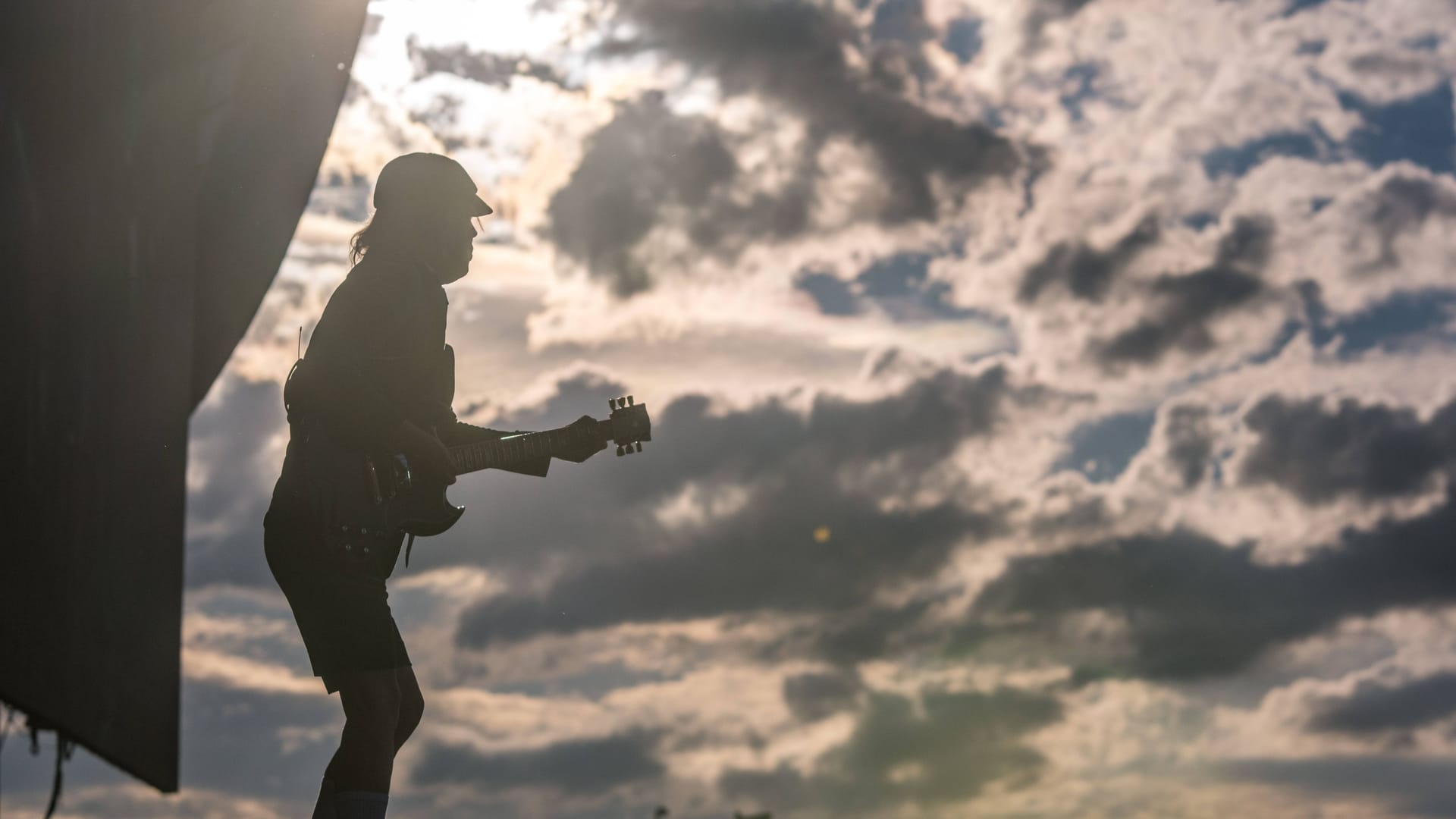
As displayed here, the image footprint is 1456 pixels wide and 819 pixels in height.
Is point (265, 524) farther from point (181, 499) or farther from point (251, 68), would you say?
point (251, 68)

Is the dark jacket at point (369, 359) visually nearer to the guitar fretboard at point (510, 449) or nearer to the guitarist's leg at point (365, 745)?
the guitar fretboard at point (510, 449)

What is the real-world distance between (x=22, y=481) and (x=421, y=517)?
14.0ft

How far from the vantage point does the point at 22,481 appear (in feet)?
27.4

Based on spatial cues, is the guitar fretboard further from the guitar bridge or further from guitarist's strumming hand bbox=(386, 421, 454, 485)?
the guitar bridge

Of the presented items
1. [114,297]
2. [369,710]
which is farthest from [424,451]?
[114,297]

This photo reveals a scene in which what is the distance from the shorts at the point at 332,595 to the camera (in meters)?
4.96

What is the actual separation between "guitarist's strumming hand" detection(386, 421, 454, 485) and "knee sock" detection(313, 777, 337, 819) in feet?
3.72

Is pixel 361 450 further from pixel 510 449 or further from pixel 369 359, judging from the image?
pixel 510 449

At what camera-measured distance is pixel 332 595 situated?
5.04m

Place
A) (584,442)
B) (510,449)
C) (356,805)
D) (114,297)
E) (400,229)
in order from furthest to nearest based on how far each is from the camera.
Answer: (114,297) → (584,442) → (510,449) → (400,229) → (356,805)

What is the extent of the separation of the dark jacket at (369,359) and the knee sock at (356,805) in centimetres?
114

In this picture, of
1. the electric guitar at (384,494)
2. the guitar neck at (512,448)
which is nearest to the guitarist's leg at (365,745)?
the electric guitar at (384,494)

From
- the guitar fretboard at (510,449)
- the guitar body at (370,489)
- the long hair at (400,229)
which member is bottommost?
the guitar body at (370,489)

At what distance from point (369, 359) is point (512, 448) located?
3.28 feet
